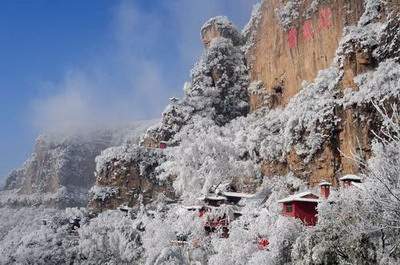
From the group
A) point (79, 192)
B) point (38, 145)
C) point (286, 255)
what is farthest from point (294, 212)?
point (38, 145)

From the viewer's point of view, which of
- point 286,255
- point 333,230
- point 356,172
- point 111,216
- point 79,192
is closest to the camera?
point 333,230

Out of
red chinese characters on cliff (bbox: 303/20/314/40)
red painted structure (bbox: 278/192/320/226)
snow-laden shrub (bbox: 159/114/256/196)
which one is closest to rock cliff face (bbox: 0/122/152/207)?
snow-laden shrub (bbox: 159/114/256/196)

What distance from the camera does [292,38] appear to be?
63.2 meters

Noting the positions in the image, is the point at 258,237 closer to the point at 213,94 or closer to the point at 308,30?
Result: the point at 308,30

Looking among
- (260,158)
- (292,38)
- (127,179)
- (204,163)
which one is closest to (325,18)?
(292,38)

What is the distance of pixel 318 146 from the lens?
46.4 metres

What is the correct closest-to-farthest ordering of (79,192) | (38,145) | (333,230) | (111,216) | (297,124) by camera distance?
(333,230)
(297,124)
(111,216)
(79,192)
(38,145)

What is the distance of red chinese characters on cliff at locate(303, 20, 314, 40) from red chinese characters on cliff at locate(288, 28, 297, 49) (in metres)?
2.06

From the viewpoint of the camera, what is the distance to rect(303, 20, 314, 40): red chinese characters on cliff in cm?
5922

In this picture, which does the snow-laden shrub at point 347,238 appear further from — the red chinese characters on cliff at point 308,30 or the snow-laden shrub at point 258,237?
the red chinese characters on cliff at point 308,30

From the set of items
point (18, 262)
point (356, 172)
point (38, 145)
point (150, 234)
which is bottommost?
point (18, 262)

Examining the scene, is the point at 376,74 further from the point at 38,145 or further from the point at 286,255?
the point at 38,145

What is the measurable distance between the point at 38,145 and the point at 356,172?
132251mm

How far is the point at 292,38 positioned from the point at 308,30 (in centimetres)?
367
